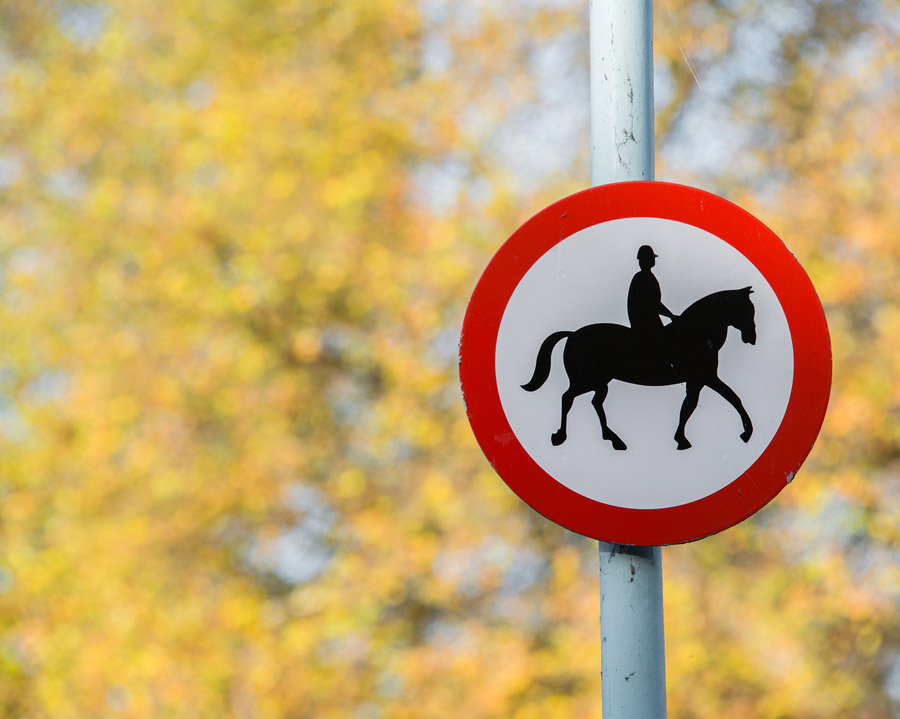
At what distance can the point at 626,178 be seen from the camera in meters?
1.44

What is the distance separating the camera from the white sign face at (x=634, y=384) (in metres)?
1.35

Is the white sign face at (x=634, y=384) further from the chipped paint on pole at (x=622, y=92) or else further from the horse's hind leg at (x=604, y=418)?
the chipped paint on pole at (x=622, y=92)

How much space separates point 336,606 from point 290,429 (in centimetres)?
88

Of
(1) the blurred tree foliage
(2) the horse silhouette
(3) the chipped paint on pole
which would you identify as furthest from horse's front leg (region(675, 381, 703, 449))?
(1) the blurred tree foliage

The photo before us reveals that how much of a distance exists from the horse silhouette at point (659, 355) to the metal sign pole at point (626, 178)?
0.67 feet

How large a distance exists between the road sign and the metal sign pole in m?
0.06

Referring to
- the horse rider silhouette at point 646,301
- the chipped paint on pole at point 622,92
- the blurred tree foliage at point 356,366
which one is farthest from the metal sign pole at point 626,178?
the blurred tree foliage at point 356,366

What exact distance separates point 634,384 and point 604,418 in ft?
0.25

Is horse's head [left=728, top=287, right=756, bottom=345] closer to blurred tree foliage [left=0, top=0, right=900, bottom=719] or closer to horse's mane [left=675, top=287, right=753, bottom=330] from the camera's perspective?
horse's mane [left=675, top=287, right=753, bottom=330]

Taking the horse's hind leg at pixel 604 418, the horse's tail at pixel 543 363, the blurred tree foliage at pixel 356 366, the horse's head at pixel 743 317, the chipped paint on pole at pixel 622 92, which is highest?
the blurred tree foliage at pixel 356 366

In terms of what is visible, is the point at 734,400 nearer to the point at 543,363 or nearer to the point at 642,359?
the point at 642,359

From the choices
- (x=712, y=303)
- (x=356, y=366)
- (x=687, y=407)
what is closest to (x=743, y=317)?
(x=712, y=303)

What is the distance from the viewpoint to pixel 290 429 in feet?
14.5

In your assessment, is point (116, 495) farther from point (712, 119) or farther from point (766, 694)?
point (712, 119)
